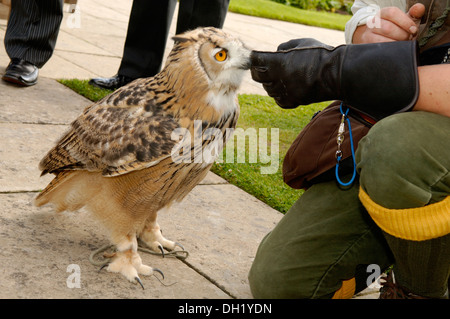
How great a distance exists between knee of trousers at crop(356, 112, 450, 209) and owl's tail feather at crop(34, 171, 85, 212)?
127 cm

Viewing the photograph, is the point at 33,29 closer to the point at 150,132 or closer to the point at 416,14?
the point at 150,132

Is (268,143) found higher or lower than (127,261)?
lower

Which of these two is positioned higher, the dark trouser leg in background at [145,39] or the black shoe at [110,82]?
the dark trouser leg in background at [145,39]

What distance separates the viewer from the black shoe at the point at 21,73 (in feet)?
14.8

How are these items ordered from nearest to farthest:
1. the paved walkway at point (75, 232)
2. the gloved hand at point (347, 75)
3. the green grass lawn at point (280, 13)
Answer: the gloved hand at point (347, 75) < the paved walkway at point (75, 232) < the green grass lawn at point (280, 13)

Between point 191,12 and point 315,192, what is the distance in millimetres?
2356

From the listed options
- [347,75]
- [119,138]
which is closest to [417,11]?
[347,75]

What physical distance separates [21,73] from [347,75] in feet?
10.1

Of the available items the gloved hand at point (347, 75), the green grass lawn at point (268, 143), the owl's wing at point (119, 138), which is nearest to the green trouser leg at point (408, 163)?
the gloved hand at point (347, 75)

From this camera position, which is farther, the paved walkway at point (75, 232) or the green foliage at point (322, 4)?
the green foliage at point (322, 4)

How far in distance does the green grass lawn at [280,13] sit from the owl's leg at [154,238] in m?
8.74

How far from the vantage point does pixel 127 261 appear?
2521 millimetres

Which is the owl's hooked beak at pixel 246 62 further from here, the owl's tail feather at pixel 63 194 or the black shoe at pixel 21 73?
the black shoe at pixel 21 73

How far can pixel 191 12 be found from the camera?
4.54 meters
